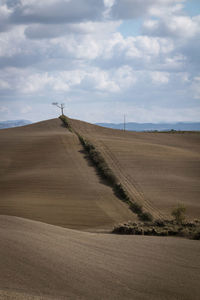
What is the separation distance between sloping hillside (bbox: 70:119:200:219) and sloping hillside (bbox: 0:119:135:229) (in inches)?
78.7

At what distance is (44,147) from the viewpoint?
128 feet

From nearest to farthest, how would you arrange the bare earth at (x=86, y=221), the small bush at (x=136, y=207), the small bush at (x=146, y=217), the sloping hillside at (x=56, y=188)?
the bare earth at (x=86, y=221), the small bush at (x=146, y=217), the sloping hillside at (x=56, y=188), the small bush at (x=136, y=207)

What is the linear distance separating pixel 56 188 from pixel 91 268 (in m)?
16.5

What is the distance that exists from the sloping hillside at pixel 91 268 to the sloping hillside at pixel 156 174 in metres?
9.27

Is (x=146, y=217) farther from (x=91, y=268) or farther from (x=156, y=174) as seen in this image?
(x=91, y=268)

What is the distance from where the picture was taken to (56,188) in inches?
977

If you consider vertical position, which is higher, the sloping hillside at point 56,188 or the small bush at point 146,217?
the sloping hillside at point 56,188

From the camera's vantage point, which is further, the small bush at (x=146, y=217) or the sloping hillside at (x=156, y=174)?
the sloping hillside at (x=156, y=174)

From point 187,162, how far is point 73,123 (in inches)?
1202

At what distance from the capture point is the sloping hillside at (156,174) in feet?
72.4

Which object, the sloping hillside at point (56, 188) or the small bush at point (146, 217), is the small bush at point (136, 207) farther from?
the small bush at point (146, 217)

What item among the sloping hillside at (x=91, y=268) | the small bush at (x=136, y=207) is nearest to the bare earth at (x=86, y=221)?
the sloping hillside at (x=91, y=268)

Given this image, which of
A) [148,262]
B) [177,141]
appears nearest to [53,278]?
[148,262]

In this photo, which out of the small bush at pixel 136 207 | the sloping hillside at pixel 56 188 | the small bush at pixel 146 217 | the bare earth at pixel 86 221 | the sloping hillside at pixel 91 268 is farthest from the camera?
the small bush at pixel 136 207
